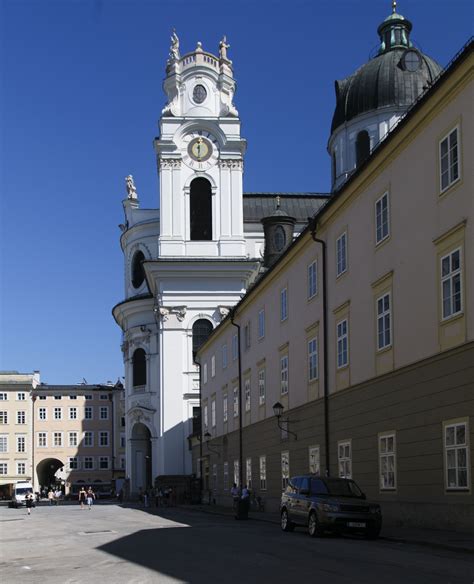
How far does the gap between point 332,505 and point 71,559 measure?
6.66 meters

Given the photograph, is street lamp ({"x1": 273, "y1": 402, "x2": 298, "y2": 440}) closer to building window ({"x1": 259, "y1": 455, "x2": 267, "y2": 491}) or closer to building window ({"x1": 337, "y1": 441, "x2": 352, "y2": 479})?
building window ({"x1": 259, "y1": 455, "x2": 267, "y2": 491})

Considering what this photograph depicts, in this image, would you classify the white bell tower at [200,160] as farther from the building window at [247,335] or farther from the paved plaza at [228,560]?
the paved plaza at [228,560]

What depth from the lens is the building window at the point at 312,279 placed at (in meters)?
36.1

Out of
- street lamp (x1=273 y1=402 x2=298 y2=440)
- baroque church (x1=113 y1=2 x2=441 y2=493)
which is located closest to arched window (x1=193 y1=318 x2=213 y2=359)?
baroque church (x1=113 y1=2 x2=441 y2=493)

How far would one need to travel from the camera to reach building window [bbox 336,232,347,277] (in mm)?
32500

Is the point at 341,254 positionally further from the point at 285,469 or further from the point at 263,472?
the point at 263,472

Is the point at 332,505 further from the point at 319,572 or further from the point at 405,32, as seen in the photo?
the point at 405,32

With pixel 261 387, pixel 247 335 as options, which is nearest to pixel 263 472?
pixel 261 387

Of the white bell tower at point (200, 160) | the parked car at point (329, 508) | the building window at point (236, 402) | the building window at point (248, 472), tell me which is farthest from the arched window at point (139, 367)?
the parked car at point (329, 508)

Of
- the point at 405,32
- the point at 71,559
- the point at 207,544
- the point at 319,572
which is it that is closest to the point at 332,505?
the point at 207,544

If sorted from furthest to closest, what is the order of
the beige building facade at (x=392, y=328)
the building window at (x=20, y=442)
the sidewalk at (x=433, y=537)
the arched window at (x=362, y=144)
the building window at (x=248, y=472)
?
1. the building window at (x=20, y=442)
2. the arched window at (x=362, y=144)
3. the building window at (x=248, y=472)
4. the beige building facade at (x=392, y=328)
5. the sidewalk at (x=433, y=537)

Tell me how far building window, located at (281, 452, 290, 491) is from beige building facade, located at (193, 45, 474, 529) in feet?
0.15

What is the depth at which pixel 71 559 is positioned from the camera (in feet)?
65.5

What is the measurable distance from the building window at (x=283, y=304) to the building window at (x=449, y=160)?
1695cm
